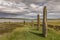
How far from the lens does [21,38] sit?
36656mm

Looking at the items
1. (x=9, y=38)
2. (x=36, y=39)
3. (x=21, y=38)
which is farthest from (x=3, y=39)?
(x=36, y=39)

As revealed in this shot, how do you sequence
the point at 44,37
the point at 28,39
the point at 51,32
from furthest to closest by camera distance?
1. the point at 51,32
2. the point at 44,37
3. the point at 28,39

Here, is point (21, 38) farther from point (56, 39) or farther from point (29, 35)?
point (56, 39)

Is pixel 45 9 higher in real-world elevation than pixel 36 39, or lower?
higher

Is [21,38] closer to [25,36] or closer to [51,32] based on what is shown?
[25,36]

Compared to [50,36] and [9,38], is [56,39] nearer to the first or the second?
[50,36]

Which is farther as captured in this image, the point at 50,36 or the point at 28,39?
the point at 50,36

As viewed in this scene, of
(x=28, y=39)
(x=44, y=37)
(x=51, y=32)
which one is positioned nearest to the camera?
(x=28, y=39)

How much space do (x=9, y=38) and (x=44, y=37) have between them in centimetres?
823

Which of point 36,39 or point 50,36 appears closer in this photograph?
point 36,39

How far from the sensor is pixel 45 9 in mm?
39750

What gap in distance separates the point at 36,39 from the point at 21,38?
11.2 feet

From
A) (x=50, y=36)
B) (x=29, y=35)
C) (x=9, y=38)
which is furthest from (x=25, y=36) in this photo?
(x=50, y=36)

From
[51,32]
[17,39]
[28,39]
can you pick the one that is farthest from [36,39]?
[51,32]
